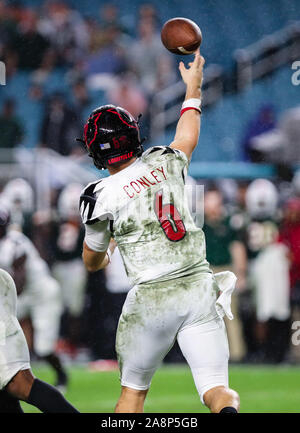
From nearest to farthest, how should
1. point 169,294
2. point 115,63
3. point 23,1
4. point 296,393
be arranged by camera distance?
point 169,294 < point 296,393 < point 115,63 < point 23,1

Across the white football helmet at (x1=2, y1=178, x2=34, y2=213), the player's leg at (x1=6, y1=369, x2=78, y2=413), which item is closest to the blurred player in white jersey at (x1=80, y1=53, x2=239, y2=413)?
the player's leg at (x1=6, y1=369, x2=78, y2=413)

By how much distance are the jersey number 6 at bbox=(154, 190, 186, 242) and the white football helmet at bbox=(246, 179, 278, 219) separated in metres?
5.86

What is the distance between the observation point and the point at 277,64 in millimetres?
12633

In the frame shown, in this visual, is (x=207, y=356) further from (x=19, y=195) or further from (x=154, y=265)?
(x=19, y=195)

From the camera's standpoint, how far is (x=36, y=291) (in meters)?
8.31

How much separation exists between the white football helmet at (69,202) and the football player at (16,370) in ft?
A: 17.8

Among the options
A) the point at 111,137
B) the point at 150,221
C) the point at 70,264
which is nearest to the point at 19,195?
the point at 70,264

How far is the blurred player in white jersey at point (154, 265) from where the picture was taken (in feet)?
12.8

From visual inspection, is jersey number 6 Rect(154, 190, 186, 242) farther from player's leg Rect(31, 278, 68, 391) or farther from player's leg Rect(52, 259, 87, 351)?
player's leg Rect(52, 259, 87, 351)

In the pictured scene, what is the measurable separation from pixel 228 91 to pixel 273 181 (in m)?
2.92

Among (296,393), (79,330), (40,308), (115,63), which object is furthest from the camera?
(115,63)

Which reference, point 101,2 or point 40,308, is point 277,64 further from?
point 40,308

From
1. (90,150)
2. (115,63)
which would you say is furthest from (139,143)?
(115,63)

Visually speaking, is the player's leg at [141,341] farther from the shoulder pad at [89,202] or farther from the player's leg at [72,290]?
the player's leg at [72,290]
